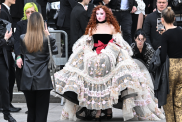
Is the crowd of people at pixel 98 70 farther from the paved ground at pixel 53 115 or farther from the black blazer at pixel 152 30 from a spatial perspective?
the paved ground at pixel 53 115

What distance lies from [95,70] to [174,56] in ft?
5.67

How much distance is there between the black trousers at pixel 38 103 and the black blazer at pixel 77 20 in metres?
3.39

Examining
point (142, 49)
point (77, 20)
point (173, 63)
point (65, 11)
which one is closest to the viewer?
point (173, 63)

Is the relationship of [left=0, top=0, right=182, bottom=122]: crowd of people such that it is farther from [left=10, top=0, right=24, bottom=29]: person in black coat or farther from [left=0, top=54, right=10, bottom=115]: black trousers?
[left=10, top=0, right=24, bottom=29]: person in black coat

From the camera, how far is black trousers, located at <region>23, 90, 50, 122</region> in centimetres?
556

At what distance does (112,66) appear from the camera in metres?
6.98

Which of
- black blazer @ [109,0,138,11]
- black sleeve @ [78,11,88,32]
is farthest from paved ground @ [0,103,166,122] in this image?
black blazer @ [109,0,138,11]

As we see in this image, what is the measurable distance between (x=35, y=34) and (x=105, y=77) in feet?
6.18

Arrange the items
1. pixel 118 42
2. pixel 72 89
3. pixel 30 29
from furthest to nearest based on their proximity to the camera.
A: pixel 118 42 < pixel 72 89 < pixel 30 29

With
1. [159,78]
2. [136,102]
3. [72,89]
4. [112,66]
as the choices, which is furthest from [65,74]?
[159,78]

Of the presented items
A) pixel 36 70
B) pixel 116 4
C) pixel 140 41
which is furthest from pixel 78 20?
pixel 36 70

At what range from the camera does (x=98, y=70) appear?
22.6ft

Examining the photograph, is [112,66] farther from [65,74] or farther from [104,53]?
[65,74]

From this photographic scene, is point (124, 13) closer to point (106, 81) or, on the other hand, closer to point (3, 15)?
point (106, 81)
